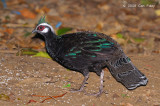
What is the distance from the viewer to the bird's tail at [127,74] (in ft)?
17.4

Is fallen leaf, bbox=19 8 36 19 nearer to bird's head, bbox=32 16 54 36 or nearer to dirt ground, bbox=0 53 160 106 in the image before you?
dirt ground, bbox=0 53 160 106

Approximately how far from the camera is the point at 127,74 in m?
5.39

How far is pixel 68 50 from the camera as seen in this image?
17.6 ft

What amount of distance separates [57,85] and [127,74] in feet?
4.95

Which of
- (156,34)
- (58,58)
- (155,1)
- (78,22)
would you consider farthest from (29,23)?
(155,1)

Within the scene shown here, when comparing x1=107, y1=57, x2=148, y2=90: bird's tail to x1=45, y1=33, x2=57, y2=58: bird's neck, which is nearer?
x1=107, y1=57, x2=148, y2=90: bird's tail

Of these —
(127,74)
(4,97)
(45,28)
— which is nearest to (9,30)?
(45,28)

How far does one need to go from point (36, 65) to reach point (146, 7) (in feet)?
21.0

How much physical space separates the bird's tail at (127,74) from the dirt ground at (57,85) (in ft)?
0.78

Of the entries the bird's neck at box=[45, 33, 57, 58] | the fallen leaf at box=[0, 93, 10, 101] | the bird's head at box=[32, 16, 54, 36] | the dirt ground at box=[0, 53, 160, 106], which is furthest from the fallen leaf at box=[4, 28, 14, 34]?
the fallen leaf at box=[0, 93, 10, 101]

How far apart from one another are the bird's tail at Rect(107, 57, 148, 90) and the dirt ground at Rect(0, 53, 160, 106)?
239 mm

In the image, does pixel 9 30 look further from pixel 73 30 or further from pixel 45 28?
pixel 45 28

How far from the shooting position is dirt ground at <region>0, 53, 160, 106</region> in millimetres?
5070

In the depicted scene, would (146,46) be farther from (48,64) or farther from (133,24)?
(48,64)
